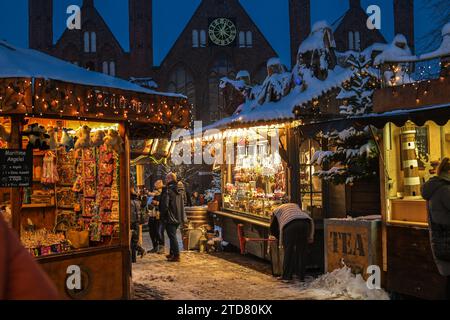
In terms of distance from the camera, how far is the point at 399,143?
27.9ft

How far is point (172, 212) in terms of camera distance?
1228cm

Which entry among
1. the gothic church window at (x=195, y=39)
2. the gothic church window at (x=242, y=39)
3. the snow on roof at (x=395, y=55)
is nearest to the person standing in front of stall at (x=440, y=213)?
the snow on roof at (x=395, y=55)

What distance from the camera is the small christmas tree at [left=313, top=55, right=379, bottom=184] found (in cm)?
954

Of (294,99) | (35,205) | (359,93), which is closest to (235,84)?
(294,99)

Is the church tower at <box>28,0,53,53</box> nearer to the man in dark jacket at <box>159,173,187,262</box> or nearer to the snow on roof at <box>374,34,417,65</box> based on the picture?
the man in dark jacket at <box>159,173,187,262</box>

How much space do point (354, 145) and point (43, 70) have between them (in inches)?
222

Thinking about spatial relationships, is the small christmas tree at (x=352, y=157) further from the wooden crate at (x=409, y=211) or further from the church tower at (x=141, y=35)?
the church tower at (x=141, y=35)

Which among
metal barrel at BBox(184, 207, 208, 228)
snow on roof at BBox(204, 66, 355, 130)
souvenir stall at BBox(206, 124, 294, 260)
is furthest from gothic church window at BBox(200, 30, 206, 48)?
snow on roof at BBox(204, 66, 355, 130)

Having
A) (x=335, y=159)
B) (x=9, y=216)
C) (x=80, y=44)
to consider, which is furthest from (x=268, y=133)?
(x=80, y=44)

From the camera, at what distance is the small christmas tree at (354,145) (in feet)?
31.3

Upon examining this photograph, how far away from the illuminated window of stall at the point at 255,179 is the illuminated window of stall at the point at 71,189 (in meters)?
4.53

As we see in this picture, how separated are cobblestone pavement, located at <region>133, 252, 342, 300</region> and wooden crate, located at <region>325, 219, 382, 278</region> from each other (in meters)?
0.64

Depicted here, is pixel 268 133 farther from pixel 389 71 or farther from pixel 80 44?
pixel 80 44

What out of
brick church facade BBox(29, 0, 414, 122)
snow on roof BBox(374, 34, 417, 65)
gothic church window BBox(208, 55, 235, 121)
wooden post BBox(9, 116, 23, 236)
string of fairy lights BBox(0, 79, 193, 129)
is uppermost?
brick church facade BBox(29, 0, 414, 122)
